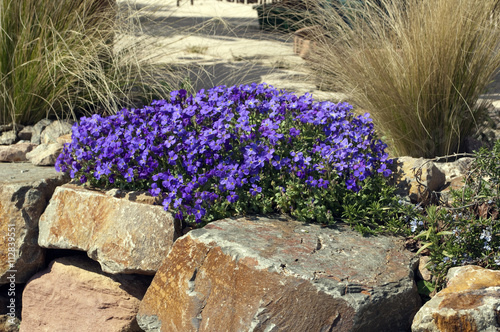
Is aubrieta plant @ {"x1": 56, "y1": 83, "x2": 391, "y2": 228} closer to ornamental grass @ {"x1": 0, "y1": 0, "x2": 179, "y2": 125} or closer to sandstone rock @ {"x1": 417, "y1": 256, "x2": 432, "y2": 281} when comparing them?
sandstone rock @ {"x1": 417, "y1": 256, "x2": 432, "y2": 281}

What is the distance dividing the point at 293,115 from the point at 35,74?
206 centimetres

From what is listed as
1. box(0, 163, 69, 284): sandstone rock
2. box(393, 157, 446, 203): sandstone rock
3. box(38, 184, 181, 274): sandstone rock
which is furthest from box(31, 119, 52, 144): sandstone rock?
box(393, 157, 446, 203): sandstone rock

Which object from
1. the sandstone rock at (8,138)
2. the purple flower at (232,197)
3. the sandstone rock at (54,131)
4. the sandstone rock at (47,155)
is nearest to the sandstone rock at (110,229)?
the purple flower at (232,197)

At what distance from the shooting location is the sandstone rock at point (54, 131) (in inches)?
145

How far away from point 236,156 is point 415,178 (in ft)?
3.13

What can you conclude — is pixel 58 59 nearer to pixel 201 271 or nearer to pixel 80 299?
pixel 80 299

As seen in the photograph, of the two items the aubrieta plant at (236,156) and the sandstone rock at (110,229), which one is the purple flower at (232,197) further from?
the sandstone rock at (110,229)

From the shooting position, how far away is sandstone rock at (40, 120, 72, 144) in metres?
3.69

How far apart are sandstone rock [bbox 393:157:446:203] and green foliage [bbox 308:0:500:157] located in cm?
32

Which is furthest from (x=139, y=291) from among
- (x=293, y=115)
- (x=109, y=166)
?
(x=293, y=115)

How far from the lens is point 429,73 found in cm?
303

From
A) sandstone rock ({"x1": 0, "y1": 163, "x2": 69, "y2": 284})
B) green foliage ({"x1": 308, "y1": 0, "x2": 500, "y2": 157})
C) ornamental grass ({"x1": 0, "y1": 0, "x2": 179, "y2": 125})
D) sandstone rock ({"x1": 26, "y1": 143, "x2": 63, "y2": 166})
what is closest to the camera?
sandstone rock ({"x1": 0, "y1": 163, "x2": 69, "y2": 284})

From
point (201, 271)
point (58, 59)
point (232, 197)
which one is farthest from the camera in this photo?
point (58, 59)

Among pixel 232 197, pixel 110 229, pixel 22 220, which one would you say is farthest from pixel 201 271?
pixel 22 220
